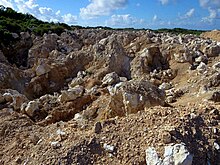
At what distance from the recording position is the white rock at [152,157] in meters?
4.95

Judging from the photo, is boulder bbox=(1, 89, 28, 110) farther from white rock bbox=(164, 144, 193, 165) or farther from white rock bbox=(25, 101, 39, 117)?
white rock bbox=(164, 144, 193, 165)

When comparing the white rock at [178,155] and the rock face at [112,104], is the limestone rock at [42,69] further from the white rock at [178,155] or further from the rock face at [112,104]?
the white rock at [178,155]

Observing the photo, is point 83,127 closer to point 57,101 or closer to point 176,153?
point 176,153

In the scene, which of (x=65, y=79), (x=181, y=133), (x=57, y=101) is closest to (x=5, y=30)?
(x=65, y=79)

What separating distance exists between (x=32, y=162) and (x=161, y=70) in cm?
905

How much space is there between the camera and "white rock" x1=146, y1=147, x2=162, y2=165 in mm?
4945

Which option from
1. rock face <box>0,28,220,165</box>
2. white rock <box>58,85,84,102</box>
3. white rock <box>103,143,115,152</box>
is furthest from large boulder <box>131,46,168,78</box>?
white rock <box>103,143,115,152</box>

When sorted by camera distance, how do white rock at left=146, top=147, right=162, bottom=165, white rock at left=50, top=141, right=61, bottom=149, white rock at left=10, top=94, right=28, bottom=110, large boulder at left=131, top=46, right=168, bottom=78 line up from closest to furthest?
1. white rock at left=146, top=147, right=162, bottom=165
2. white rock at left=50, top=141, right=61, bottom=149
3. white rock at left=10, top=94, right=28, bottom=110
4. large boulder at left=131, top=46, right=168, bottom=78

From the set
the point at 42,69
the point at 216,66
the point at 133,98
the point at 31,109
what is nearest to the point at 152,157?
the point at 133,98

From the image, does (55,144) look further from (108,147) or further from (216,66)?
(216,66)

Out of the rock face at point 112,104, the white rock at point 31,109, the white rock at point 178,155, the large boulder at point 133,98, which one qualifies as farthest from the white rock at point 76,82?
the white rock at point 178,155

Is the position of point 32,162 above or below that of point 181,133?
below

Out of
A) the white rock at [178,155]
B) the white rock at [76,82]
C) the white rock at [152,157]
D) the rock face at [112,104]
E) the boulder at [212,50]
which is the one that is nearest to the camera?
the white rock at [178,155]

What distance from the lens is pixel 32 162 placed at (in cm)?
529
